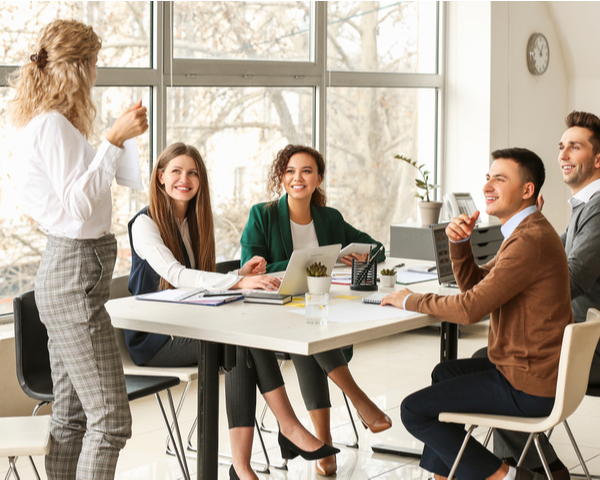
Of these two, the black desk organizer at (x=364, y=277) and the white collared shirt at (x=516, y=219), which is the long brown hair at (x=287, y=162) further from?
the white collared shirt at (x=516, y=219)

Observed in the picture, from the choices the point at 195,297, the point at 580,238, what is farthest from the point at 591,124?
the point at 195,297

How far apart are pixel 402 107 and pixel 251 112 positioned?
1.74 m

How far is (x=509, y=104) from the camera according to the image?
247 inches

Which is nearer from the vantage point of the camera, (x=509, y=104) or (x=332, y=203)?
(x=332, y=203)

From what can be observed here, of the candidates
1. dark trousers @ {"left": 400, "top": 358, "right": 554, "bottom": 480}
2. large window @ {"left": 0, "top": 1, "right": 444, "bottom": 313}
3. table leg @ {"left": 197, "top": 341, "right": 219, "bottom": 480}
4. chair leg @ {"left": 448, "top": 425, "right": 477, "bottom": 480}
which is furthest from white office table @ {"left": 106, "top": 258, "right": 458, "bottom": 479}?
large window @ {"left": 0, "top": 1, "right": 444, "bottom": 313}

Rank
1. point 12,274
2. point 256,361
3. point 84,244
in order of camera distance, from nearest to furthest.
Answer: point 84,244, point 256,361, point 12,274

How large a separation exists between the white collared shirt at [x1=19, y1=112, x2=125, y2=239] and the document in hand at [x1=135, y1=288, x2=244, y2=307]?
0.54 metres

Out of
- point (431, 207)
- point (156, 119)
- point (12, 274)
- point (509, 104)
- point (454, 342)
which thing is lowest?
point (454, 342)

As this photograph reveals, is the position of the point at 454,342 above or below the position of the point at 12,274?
below

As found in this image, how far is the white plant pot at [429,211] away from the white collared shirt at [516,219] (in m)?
2.89

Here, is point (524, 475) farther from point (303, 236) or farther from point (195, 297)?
point (303, 236)

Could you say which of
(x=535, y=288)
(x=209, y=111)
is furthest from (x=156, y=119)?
(x=535, y=288)

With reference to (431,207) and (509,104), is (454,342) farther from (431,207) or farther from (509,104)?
(509,104)

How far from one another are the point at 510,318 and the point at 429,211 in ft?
10.0
